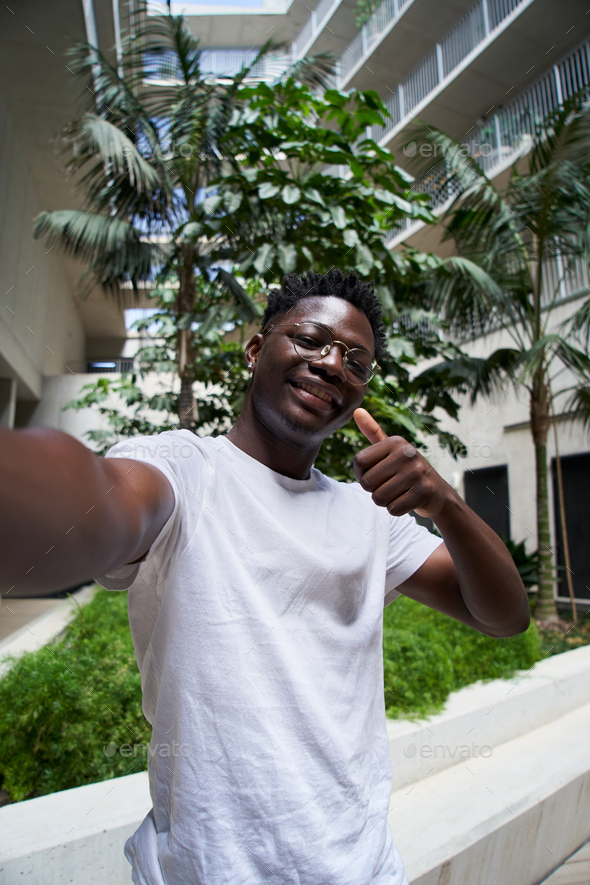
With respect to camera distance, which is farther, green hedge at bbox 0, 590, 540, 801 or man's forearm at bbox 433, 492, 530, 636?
green hedge at bbox 0, 590, 540, 801

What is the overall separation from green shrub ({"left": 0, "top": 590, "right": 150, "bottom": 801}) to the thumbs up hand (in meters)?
1.96

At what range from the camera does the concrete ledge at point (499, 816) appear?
76.0 inches

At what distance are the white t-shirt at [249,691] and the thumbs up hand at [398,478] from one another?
5.8 inches

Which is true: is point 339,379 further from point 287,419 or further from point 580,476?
point 580,476

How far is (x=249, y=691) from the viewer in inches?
28.8

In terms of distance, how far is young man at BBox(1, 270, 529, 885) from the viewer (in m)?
0.71

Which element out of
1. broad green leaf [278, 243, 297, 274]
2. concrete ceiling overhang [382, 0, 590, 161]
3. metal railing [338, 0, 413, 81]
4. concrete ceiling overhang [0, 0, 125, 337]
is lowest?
broad green leaf [278, 243, 297, 274]

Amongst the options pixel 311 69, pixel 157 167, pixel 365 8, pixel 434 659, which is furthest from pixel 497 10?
pixel 434 659

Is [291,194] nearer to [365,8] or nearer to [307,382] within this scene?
[307,382]

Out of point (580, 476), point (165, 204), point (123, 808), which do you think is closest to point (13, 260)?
point (165, 204)

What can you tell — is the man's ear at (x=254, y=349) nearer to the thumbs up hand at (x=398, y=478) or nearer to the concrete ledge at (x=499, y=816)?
the thumbs up hand at (x=398, y=478)

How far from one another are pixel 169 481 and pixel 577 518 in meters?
8.35

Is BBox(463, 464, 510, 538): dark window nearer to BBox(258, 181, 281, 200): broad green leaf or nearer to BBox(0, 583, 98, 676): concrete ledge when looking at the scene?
BBox(0, 583, 98, 676): concrete ledge

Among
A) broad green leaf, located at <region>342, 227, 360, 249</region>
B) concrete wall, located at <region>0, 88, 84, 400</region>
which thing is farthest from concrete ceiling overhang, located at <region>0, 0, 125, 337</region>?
broad green leaf, located at <region>342, 227, 360, 249</region>
